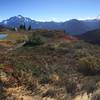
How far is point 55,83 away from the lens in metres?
13.0

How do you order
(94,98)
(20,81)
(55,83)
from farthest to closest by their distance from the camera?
(55,83) < (20,81) < (94,98)

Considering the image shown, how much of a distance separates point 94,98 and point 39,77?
3772 millimetres

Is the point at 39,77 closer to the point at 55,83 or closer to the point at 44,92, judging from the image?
the point at 55,83

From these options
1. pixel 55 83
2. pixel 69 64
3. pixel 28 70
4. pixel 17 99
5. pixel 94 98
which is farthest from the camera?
pixel 69 64

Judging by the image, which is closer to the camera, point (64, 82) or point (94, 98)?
point (94, 98)

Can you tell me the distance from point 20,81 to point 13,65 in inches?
105

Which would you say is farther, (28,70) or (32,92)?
(28,70)

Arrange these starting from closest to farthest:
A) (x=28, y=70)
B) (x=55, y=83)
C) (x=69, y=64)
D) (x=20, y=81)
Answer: (x=20, y=81), (x=55, y=83), (x=28, y=70), (x=69, y=64)

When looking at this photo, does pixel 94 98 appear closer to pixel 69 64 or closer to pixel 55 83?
pixel 55 83

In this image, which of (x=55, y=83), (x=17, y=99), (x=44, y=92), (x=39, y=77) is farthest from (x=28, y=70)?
(x=17, y=99)

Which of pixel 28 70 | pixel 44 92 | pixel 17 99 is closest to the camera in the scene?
pixel 17 99

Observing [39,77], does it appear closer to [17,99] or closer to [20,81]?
[20,81]

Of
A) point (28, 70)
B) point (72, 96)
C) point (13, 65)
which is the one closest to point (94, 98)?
point (72, 96)

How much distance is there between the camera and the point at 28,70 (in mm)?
14227
